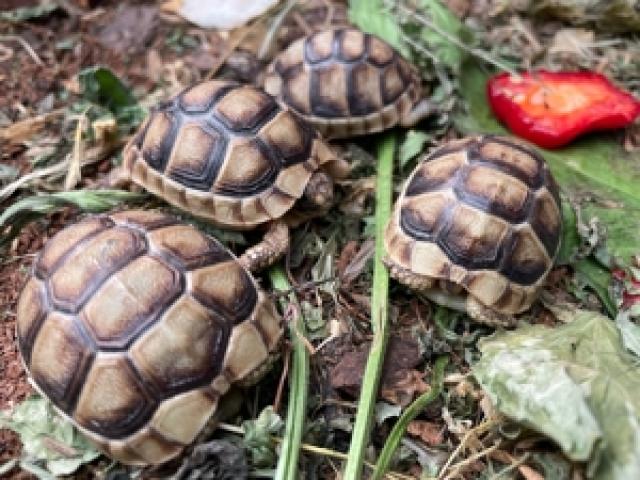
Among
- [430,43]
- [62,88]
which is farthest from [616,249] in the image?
[62,88]

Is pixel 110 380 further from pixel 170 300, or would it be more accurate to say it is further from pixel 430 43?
pixel 430 43

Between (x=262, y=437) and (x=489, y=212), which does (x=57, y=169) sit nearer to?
(x=262, y=437)

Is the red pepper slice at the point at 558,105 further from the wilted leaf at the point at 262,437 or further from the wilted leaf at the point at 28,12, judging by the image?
the wilted leaf at the point at 28,12

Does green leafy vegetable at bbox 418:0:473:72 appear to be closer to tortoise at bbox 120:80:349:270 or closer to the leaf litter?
the leaf litter


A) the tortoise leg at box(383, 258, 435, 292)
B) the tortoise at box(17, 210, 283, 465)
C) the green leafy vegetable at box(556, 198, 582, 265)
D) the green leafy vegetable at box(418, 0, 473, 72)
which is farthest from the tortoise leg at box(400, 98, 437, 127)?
the tortoise at box(17, 210, 283, 465)

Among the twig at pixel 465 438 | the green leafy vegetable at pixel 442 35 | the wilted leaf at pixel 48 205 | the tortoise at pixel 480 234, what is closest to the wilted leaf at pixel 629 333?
the tortoise at pixel 480 234

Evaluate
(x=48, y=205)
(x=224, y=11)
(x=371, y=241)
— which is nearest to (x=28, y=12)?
(x=224, y=11)
